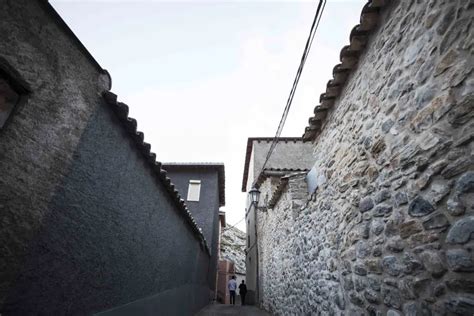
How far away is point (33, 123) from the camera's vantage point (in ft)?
5.65

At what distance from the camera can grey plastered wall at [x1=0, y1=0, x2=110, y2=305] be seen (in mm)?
1532

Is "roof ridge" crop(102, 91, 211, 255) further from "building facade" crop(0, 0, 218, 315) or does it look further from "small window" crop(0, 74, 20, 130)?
"small window" crop(0, 74, 20, 130)

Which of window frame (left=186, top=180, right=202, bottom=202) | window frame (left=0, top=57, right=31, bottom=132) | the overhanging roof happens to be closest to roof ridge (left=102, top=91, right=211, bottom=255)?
window frame (left=0, top=57, right=31, bottom=132)

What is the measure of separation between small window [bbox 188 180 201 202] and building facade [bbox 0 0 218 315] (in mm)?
8100

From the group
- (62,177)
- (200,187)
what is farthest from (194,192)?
(62,177)

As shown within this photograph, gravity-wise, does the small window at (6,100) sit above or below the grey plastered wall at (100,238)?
above

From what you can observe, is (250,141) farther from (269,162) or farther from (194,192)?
(194,192)

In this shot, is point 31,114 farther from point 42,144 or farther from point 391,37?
point 391,37

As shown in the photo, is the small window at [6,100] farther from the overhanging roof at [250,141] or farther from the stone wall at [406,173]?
the overhanging roof at [250,141]

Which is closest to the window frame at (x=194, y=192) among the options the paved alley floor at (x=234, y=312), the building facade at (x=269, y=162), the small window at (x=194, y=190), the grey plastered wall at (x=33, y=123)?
the small window at (x=194, y=190)

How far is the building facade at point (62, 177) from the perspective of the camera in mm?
1582

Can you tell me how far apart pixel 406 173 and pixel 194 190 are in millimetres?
10408

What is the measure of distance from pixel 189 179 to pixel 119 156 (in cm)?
912

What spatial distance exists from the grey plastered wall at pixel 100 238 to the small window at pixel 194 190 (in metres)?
7.07
